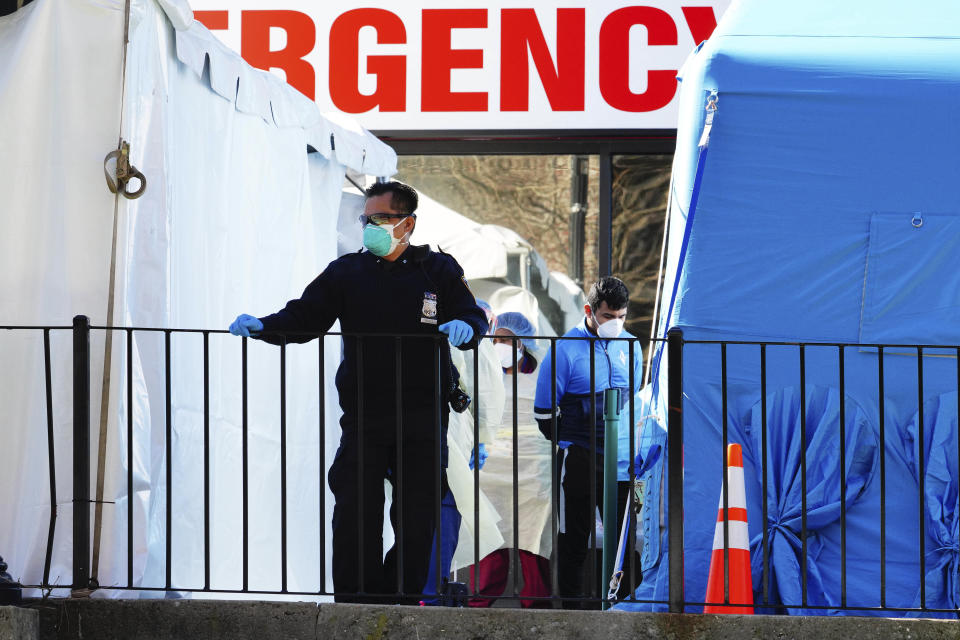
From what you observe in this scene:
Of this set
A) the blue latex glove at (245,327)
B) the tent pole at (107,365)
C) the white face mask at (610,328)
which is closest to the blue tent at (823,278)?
the white face mask at (610,328)

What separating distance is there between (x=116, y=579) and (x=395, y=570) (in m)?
1.04

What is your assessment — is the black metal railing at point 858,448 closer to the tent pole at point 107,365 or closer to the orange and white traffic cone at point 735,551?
the orange and white traffic cone at point 735,551

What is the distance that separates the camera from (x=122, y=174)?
512 centimetres

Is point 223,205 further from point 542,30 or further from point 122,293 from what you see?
point 542,30

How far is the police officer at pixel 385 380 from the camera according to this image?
17.0ft

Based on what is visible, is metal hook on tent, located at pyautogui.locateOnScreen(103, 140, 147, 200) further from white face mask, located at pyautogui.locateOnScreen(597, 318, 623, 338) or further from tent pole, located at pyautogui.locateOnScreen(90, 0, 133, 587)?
white face mask, located at pyautogui.locateOnScreen(597, 318, 623, 338)

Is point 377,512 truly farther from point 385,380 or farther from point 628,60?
point 628,60

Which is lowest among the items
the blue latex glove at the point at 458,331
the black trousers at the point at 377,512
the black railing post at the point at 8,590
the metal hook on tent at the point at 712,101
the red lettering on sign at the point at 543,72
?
the black railing post at the point at 8,590

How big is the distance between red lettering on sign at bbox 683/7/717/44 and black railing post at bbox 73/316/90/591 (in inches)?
238

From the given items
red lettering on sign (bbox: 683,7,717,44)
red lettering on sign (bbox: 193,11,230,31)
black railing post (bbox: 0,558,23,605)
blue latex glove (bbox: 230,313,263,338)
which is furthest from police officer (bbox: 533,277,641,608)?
red lettering on sign (bbox: 193,11,230,31)

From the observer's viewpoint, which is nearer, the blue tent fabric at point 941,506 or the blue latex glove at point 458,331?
the blue latex glove at point 458,331

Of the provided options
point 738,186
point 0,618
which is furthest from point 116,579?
point 738,186

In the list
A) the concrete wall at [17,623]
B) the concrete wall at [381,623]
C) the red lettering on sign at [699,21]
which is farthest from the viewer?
the red lettering on sign at [699,21]

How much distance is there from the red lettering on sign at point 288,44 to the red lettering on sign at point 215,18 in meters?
0.11
